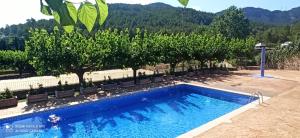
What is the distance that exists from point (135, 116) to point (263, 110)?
19.4 ft

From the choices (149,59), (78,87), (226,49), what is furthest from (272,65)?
(78,87)

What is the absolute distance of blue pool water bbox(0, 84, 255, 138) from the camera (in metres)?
12.6

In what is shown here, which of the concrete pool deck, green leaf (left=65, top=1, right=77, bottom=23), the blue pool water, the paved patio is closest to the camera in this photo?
green leaf (left=65, top=1, right=77, bottom=23)

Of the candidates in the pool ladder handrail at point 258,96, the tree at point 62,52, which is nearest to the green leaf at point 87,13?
the tree at point 62,52

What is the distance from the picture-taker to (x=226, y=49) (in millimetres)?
28641

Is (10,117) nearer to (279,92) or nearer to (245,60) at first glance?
(279,92)

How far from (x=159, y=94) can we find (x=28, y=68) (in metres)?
13.6

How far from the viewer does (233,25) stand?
55781 millimetres

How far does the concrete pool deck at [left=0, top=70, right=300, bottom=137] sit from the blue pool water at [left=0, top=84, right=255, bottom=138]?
80cm

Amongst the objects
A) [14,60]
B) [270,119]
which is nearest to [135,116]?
[270,119]

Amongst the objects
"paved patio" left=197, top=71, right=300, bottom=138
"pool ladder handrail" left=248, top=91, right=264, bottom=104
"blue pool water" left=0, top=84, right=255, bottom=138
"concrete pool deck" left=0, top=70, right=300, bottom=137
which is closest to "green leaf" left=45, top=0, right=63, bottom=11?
"paved patio" left=197, top=71, right=300, bottom=138

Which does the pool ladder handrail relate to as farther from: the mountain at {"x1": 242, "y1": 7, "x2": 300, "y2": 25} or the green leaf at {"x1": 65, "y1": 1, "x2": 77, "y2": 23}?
the mountain at {"x1": 242, "y1": 7, "x2": 300, "y2": 25}

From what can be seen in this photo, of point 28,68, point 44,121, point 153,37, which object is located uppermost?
point 153,37

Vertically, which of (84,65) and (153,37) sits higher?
(153,37)
